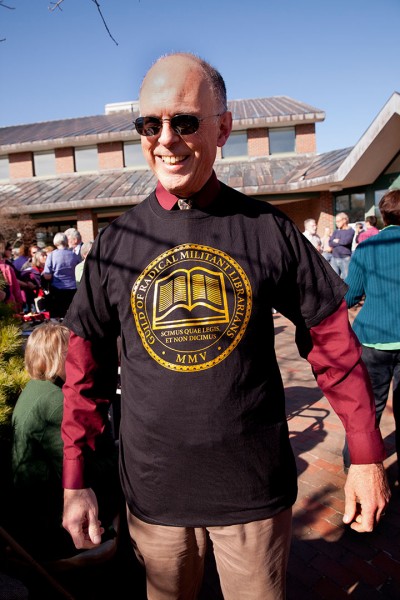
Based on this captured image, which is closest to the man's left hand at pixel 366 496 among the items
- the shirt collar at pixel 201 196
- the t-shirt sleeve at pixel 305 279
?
the t-shirt sleeve at pixel 305 279

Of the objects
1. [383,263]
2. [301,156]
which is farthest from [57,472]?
[301,156]

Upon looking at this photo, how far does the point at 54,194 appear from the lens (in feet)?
58.7

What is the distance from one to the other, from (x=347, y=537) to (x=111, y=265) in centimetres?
248

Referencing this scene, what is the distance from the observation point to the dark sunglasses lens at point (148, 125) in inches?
54.1

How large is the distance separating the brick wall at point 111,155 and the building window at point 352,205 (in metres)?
9.72

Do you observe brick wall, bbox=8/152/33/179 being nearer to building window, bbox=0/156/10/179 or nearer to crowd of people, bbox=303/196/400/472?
building window, bbox=0/156/10/179

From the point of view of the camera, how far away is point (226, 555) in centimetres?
144

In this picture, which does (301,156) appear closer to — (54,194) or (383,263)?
(54,194)

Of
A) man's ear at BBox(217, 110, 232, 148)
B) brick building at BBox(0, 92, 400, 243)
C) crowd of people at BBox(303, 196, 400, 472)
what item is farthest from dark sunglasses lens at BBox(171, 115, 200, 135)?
brick building at BBox(0, 92, 400, 243)

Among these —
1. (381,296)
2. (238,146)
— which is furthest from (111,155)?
(381,296)

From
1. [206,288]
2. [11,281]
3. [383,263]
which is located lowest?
[11,281]

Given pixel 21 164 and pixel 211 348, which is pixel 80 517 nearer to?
pixel 211 348

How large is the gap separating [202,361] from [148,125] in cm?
77

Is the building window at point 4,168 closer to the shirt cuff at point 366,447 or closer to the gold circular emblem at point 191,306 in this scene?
the gold circular emblem at point 191,306
